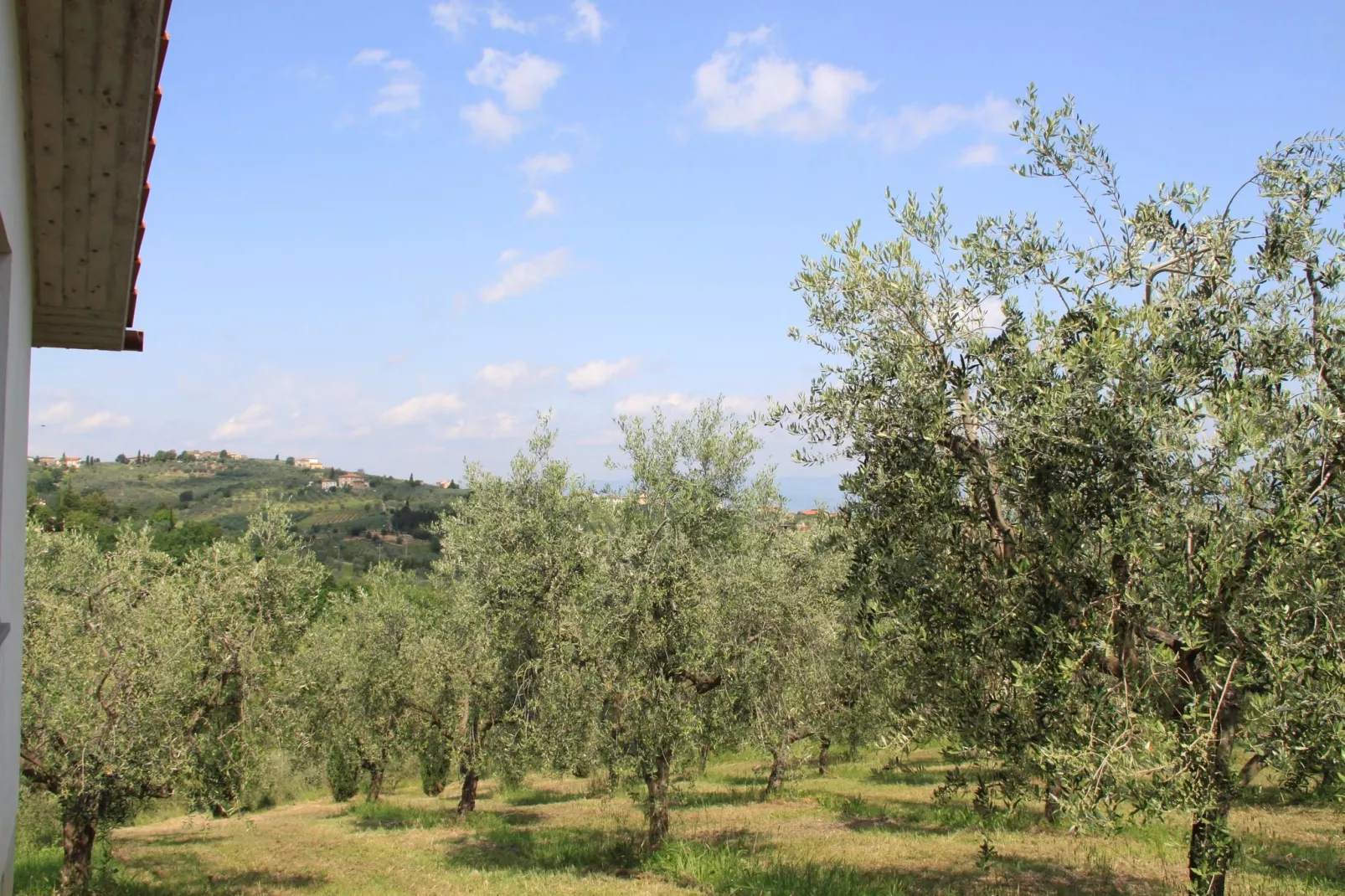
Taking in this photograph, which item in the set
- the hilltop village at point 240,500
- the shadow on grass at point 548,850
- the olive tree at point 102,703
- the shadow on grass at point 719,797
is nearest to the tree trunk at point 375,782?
the shadow on grass at point 548,850

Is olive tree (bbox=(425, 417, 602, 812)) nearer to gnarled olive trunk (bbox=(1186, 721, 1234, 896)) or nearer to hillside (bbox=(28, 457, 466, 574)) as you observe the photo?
gnarled olive trunk (bbox=(1186, 721, 1234, 896))

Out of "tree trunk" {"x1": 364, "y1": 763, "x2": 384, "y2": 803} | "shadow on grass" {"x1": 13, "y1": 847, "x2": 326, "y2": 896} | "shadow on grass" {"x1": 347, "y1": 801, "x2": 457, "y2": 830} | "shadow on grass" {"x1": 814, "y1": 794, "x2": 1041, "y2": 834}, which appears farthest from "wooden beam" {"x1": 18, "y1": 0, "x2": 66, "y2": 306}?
"tree trunk" {"x1": 364, "y1": 763, "x2": 384, "y2": 803}

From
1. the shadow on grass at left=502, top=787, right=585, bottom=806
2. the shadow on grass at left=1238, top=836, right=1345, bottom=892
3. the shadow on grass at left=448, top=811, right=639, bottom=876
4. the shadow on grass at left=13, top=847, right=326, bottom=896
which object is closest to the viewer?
the shadow on grass at left=1238, top=836, right=1345, bottom=892

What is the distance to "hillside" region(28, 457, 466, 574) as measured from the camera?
116 meters

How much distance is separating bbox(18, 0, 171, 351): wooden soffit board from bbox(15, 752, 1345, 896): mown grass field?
11.1 m

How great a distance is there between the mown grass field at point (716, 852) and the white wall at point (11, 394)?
10.5m

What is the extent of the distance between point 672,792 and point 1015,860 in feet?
23.8

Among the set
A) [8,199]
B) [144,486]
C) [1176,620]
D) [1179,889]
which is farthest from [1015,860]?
[144,486]

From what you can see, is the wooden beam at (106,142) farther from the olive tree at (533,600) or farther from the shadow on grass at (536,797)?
the shadow on grass at (536,797)

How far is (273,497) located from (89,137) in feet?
356

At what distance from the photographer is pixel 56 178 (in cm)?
565

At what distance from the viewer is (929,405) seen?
9.30m

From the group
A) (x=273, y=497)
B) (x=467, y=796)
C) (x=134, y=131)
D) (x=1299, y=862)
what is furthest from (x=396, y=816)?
(x=273, y=497)

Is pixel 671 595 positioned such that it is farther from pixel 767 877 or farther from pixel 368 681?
pixel 368 681
